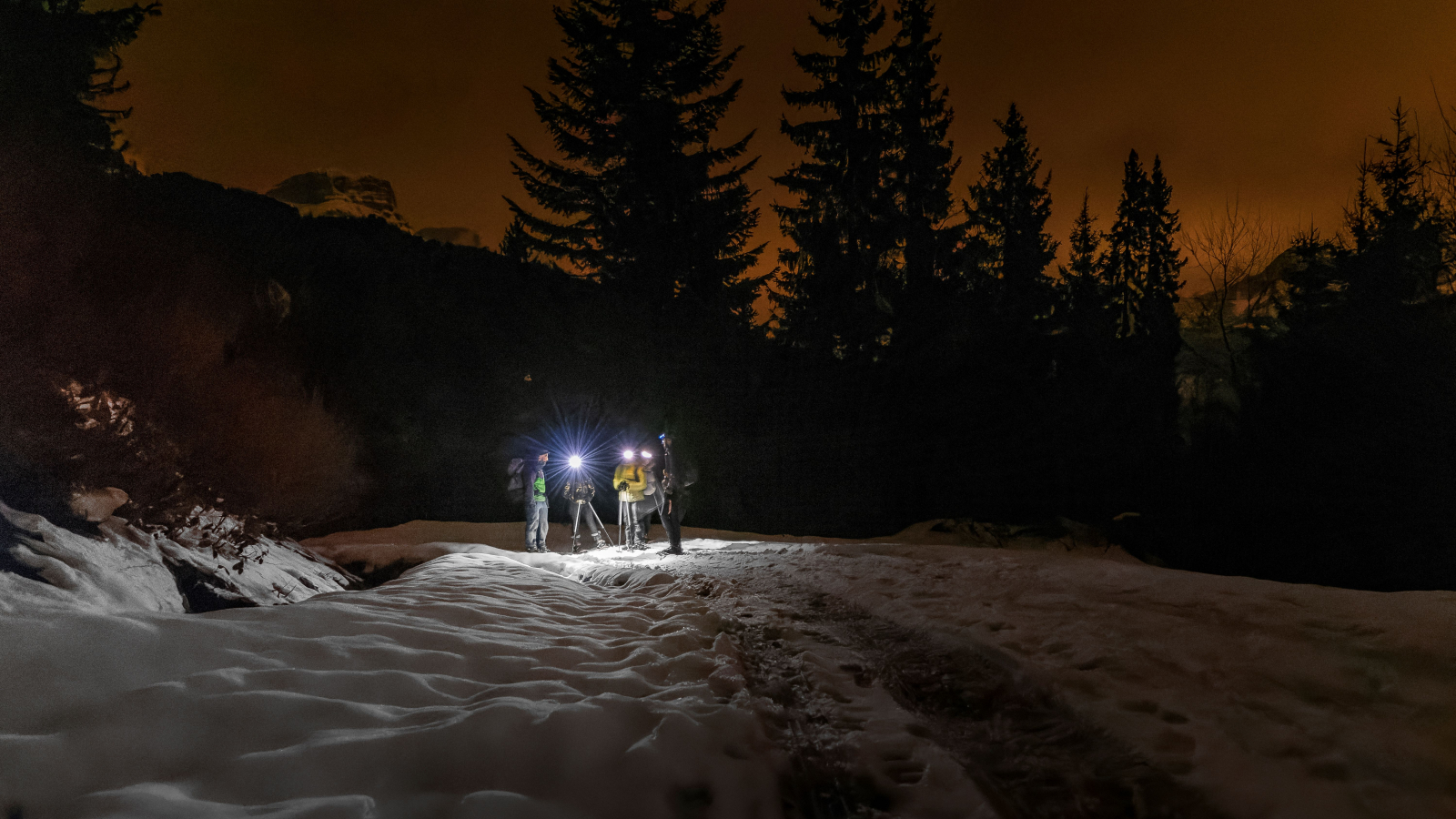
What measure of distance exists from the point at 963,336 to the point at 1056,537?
20.8 feet

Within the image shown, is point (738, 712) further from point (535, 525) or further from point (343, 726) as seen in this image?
point (535, 525)

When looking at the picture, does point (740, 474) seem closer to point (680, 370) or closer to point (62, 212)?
point (680, 370)

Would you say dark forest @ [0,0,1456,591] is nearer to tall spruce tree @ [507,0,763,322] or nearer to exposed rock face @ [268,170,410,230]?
tall spruce tree @ [507,0,763,322]

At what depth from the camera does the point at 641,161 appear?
53.7ft

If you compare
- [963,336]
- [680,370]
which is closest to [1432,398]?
[963,336]

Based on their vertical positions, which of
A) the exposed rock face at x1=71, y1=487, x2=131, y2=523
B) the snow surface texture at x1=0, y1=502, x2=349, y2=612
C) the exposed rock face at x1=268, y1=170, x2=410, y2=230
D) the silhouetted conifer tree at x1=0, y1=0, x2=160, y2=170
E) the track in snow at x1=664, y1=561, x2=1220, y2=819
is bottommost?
the track in snow at x1=664, y1=561, x2=1220, y2=819

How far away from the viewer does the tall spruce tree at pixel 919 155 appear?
17297 millimetres

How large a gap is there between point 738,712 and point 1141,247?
3103 cm

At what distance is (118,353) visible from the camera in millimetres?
8531

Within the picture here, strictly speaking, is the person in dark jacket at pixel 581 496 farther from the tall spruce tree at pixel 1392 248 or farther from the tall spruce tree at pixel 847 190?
the tall spruce tree at pixel 1392 248

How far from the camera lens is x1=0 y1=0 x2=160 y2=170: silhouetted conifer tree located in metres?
7.56

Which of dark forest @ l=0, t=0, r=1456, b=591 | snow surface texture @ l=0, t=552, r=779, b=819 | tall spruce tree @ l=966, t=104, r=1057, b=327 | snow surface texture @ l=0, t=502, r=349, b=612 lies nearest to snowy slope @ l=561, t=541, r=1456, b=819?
snow surface texture @ l=0, t=552, r=779, b=819

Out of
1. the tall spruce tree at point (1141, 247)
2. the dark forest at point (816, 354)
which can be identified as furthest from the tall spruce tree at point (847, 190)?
the tall spruce tree at point (1141, 247)

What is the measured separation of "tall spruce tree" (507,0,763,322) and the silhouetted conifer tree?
799cm
